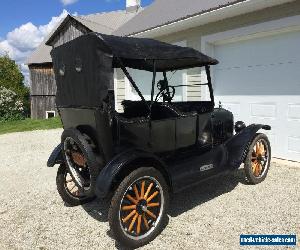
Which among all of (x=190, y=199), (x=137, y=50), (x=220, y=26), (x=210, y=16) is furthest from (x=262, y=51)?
(x=137, y=50)

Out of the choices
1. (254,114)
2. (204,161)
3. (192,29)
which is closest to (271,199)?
(204,161)

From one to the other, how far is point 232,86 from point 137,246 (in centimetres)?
541

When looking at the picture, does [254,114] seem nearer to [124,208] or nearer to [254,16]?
[254,16]

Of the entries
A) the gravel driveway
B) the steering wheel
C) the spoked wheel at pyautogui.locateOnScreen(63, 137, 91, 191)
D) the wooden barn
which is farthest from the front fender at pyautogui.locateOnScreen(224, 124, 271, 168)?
the wooden barn

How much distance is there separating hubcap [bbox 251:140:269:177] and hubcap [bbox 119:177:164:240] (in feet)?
7.87

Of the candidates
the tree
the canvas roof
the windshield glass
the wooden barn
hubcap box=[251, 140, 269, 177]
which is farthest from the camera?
the tree

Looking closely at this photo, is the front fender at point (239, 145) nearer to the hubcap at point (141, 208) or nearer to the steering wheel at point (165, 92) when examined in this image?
the steering wheel at point (165, 92)

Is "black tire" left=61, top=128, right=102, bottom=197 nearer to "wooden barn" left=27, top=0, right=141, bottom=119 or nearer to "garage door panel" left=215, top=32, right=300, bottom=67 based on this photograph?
"garage door panel" left=215, top=32, right=300, bottom=67

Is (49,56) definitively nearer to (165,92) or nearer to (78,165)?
(165,92)

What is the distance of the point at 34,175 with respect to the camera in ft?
21.7

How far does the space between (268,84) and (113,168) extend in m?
4.85

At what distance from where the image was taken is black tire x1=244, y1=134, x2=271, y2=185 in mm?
5281

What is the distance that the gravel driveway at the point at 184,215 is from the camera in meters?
3.73

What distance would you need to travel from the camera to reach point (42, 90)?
974 inches
